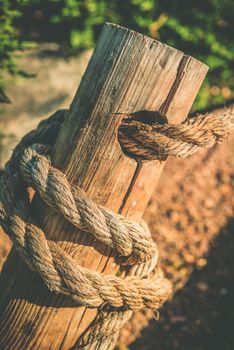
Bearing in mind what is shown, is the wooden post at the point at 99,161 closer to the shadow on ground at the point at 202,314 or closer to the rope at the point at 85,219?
the rope at the point at 85,219

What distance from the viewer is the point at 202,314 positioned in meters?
3.04

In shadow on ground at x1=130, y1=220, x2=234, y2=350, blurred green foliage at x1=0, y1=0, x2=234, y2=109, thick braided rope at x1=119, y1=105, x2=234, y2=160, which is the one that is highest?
blurred green foliage at x1=0, y1=0, x2=234, y2=109

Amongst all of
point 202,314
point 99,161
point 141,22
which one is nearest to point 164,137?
point 99,161

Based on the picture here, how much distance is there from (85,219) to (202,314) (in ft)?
8.03

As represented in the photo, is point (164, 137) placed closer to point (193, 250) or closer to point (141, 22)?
point (141, 22)

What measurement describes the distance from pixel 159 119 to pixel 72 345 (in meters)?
0.89

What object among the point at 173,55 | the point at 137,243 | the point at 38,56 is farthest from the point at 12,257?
the point at 38,56

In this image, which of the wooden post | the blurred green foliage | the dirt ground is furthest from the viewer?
the dirt ground

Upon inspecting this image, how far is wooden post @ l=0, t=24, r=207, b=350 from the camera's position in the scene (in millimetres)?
999

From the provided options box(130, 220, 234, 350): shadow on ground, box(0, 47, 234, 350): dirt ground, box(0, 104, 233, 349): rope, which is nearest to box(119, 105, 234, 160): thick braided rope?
box(0, 104, 233, 349): rope

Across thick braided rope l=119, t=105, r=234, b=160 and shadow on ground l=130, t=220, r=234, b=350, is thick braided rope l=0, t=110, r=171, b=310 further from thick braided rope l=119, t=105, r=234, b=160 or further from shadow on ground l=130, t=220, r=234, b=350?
shadow on ground l=130, t=220, r=234, b=350

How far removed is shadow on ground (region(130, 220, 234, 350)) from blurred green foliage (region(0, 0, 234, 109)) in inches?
71.4

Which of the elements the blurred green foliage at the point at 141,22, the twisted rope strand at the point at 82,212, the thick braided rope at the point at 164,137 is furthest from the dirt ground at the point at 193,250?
the thick braided rope at the point at 164,137

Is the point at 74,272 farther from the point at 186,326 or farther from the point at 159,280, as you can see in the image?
the point at 186,326
